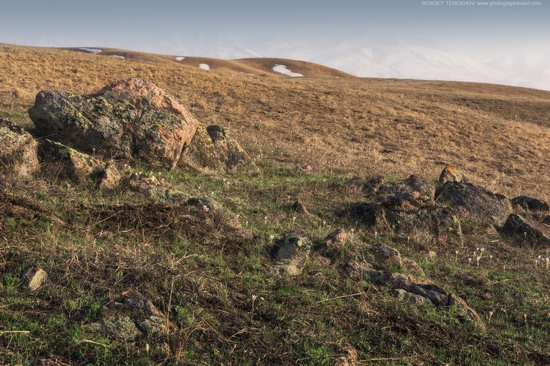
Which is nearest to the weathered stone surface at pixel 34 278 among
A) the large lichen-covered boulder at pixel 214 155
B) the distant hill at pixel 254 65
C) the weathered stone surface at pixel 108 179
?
the weathered stone surface at pixel 108 179

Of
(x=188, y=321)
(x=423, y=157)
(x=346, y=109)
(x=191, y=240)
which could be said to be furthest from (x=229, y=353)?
(x=346, y=109)

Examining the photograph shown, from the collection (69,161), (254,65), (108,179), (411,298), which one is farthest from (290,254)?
(254,65)

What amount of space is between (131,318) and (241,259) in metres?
2.51

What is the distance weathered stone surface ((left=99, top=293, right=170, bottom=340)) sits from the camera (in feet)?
16.2

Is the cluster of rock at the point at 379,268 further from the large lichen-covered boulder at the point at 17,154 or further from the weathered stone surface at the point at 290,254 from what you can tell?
the large lichen-covered boulder at the point at 17,154

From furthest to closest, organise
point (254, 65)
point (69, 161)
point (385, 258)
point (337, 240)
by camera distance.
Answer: point (254, 65)
point (69, 161)
point (337, 240)
point (385, 258)

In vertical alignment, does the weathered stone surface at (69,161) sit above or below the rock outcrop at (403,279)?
above

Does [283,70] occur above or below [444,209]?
above

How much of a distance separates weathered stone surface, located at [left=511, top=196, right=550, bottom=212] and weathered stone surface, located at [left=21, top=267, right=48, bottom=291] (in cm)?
1399

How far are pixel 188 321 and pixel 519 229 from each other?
939 cm

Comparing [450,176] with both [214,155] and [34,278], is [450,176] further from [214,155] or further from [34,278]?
[34,278]

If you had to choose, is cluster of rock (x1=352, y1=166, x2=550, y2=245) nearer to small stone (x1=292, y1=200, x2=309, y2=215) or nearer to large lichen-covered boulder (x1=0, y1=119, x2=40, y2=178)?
small stone (x1=292, y1=200, x2=309, y2=215)

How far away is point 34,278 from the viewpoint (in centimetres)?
548

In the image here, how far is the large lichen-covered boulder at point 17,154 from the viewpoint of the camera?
9836mm
